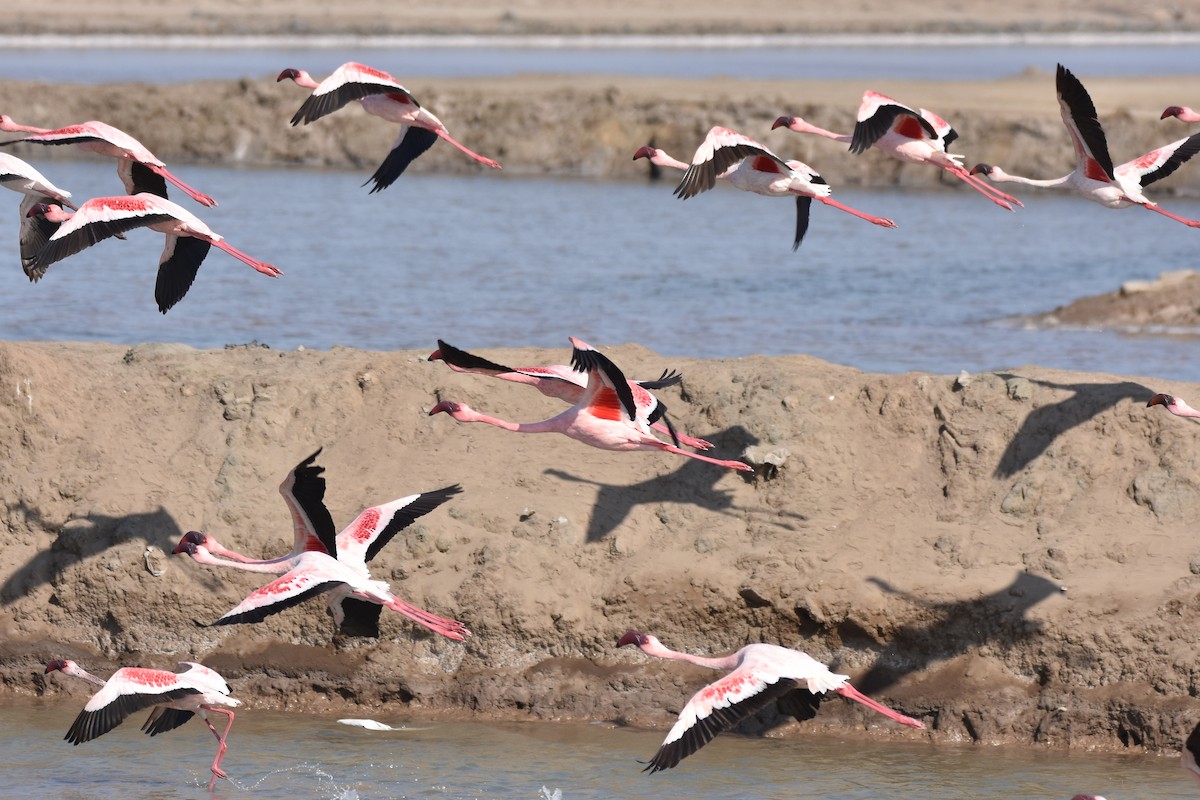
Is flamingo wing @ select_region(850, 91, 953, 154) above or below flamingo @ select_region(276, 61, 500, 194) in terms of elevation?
above

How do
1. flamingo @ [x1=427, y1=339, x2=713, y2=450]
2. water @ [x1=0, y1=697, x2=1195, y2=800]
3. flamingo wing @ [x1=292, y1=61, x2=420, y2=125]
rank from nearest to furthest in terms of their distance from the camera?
water @ [x1=0, y1=697, x2=1195, y2=800] < flamingo @ [x1=427, y1=339, x2=713, y2=450] < flamingo wing @ [x1=292, y1=61, x2=420, y2=125]

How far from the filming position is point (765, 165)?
12.4m

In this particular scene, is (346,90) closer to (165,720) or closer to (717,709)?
(165,720)

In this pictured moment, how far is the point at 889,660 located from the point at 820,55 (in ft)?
234

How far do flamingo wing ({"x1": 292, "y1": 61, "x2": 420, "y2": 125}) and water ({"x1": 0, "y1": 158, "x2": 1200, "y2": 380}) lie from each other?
819 centimetres

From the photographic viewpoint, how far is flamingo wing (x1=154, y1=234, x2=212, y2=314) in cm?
1157

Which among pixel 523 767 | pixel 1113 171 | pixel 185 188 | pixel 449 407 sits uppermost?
pixel 1113 171

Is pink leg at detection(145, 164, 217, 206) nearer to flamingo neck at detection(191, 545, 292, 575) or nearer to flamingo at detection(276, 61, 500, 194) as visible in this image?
flamingo at detection(276, 61, 500, 194)

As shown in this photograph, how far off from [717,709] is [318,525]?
260 cm

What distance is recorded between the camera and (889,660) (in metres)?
11.0

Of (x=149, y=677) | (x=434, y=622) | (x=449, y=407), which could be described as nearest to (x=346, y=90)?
(x=449, y=407)

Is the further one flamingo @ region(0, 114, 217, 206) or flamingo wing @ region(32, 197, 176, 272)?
flamingo @ region(0, 114, 217, 206)

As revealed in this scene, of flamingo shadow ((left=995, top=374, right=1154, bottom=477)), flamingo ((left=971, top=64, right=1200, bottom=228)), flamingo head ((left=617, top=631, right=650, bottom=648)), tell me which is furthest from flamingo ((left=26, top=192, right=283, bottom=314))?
flamingo ((left=971, top=64, right=1200, bottom=228))

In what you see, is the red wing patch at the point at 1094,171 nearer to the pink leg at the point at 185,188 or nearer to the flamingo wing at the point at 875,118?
the flamingo wing at the point at 875,118
